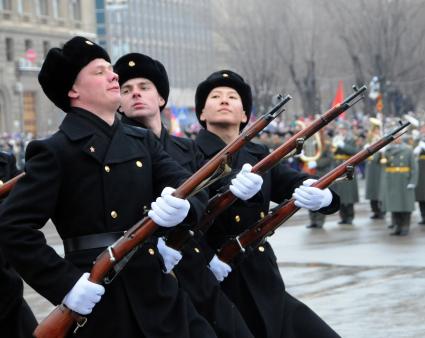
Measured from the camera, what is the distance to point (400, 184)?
17391 millimetres

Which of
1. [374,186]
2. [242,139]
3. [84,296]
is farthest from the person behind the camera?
[374,186]

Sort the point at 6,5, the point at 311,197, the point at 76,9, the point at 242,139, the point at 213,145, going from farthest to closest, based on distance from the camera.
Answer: the point at 76,9
the point at 6,5
the point at 213,145
the point at 311,197
the point at 242,139

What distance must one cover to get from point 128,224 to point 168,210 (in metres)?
0.31

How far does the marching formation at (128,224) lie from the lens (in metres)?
4.59

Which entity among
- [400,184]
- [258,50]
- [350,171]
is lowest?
[258,50]

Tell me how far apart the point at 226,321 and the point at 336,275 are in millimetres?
6680

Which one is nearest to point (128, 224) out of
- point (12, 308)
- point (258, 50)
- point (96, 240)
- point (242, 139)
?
point (96, 240)

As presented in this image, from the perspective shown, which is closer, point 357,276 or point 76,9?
point 357,276

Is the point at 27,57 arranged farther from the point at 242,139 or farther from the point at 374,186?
the point at 242,139

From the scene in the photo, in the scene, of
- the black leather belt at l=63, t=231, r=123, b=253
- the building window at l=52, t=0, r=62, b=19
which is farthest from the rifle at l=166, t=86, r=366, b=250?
the building window at l=52, t=0, r=62, b=19

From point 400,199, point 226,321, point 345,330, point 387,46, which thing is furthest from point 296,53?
point 226,321

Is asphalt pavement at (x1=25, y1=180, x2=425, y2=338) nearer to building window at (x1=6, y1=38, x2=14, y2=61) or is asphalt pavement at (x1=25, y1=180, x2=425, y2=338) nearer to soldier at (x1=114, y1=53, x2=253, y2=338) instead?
soldier at (x1=114, y1=53, x2=253, y2=338)

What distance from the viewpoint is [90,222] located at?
15.6 ft

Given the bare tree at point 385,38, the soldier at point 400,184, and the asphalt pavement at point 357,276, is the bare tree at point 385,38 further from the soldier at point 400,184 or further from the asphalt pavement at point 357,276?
the soldier at point 400,184
